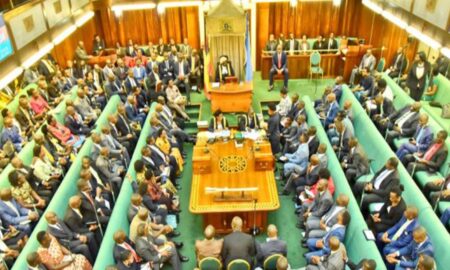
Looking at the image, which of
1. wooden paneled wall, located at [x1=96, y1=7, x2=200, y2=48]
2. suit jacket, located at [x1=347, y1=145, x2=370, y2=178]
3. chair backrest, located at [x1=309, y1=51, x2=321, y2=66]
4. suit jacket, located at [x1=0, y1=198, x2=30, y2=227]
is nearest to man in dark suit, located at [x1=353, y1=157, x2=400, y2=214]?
suit jacket, located at [x1=347, y1=145, x2=370, y2=178]

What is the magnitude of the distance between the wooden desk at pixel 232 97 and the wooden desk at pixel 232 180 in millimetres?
2103

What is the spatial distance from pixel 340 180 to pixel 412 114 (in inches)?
100

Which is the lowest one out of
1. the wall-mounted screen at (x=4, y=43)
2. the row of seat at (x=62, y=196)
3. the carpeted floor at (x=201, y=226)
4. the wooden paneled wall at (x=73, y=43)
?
the carpeted floor at (x=201, y=226)

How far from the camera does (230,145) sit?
7.48 metres

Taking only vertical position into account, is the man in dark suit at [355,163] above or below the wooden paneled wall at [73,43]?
below

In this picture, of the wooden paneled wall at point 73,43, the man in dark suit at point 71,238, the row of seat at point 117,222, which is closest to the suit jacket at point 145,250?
the row of seat at point 117,222

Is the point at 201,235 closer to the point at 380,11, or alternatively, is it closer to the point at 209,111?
the point at 209,111

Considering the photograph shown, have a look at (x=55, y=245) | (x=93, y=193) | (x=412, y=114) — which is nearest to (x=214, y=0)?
(x=412, y=114)

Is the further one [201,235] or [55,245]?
[201,235]

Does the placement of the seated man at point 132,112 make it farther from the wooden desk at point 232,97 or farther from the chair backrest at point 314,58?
the chair backrest at point 314,58

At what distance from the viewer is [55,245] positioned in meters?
4.89

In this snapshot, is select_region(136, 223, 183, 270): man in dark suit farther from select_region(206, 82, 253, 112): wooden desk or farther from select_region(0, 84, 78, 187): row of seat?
select_region(206, 82, 253, 112): wooden desk

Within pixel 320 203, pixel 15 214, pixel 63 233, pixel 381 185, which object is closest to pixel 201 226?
pixel 320 203

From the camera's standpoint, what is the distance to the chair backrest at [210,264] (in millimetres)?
4852
